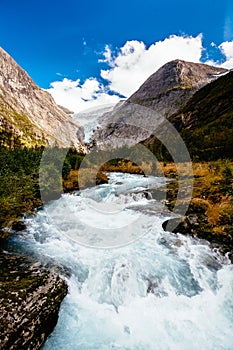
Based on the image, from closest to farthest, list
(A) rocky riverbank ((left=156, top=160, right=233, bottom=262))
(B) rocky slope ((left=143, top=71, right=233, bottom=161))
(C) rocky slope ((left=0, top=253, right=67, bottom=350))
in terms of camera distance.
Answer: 1. (C) rocky slope ((left=0, top=253, right=67, bottom=350))
2. (A) rocky riverbank ((left=156, top=160, right=233, bottom=262))
3. (B) rocky slope ((left=143, top=71, right=233, bottom=161))

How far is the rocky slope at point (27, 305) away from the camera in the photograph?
5000 millimetres

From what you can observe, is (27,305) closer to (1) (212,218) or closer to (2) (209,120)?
(1) (212,218)

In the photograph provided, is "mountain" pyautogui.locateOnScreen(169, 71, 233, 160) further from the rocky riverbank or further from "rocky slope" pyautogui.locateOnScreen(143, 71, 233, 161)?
the rocky riverbank

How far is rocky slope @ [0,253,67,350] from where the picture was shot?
5.00 meters

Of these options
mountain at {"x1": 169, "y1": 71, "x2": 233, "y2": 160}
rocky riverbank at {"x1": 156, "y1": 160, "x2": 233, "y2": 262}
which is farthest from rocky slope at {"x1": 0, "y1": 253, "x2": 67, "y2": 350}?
mountain at {"x1": 169, "y1": 71, "x2": 233, "y2": 160}

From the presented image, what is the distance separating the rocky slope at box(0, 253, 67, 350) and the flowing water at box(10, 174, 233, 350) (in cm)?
60

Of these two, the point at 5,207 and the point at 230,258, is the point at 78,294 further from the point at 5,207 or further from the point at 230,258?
the point at 230,258

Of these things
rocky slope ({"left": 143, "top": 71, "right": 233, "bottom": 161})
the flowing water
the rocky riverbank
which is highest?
rocky slope ({"left": 143, "top": 71, "right": 233, "bottom": 161})

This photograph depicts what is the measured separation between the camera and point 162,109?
196m

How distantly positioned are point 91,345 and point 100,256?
13.8 feet

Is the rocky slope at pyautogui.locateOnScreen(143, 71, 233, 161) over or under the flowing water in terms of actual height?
over

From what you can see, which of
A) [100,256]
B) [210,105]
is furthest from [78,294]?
[210,105]

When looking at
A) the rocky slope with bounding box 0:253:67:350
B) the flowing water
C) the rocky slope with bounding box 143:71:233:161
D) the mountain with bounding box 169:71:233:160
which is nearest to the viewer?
the rocky slope with bounding box 0:253:67:350

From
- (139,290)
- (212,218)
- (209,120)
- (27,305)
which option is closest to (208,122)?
(209,120)
